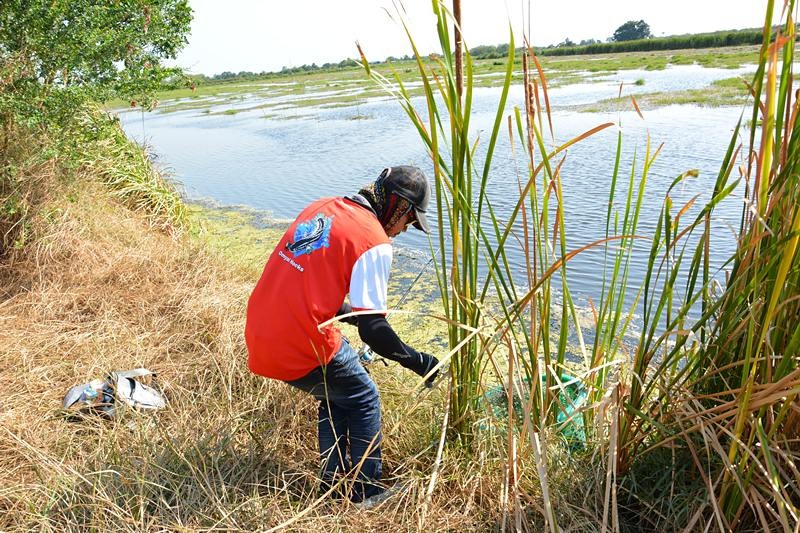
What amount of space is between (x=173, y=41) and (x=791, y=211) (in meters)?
5.56

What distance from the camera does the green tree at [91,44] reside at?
4449mm

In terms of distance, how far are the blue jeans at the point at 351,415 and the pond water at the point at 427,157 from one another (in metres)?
1.21

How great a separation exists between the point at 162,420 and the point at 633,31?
69.6 metres

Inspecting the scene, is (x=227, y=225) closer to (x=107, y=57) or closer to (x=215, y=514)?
(x=107, y=57)

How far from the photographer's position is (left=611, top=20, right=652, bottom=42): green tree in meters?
60.9

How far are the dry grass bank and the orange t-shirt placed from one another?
0.43 m

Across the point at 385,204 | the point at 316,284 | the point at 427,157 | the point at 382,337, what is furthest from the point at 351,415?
the point at 427,157

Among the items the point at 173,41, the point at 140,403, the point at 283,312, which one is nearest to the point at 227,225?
the point at 173,41

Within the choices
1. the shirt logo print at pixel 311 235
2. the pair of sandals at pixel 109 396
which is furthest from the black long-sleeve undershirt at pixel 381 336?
the pair of sandals at pixel 109 396

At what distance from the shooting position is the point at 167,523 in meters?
2.11

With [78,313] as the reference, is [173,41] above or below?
above

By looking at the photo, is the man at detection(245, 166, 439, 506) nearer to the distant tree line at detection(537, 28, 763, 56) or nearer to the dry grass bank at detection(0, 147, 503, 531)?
the dry grass bank at detection(0, 147, 503, 531)

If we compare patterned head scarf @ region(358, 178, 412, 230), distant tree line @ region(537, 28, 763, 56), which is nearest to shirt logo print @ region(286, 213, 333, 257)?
patterned head scarf @ region(358, 178, 412, 230)

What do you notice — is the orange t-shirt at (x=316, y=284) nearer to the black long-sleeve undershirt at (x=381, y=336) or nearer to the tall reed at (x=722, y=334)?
the black long-sleeve undershirt at (x=381, y=336)
